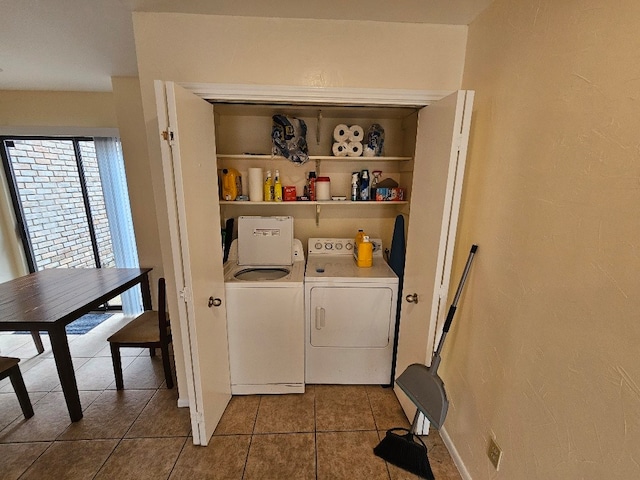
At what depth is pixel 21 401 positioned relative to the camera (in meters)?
1.81

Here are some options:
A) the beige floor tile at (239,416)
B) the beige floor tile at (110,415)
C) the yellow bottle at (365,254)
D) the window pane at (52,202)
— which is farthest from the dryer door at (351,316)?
the window pane at (52,202)

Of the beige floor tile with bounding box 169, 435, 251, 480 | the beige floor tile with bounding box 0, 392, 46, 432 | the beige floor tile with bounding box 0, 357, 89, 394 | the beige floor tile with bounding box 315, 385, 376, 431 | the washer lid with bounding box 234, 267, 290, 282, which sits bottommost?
the beige floor tile with bounding box 0, 357, 89, 394

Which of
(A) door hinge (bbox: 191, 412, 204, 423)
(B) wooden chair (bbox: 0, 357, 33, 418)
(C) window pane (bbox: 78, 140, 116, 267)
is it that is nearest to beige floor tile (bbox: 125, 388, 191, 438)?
(A) door hinge (bbox: 191, 412, 204, 423)

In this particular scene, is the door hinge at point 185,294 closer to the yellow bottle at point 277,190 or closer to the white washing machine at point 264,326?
the white washing machine at point 264,326

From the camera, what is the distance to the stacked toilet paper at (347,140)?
2066 mm

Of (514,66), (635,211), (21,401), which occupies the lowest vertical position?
(21,401)

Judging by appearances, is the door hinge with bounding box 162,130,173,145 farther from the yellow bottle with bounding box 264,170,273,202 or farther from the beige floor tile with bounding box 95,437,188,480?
the beige floor tile with bounding box 95,437,188,480

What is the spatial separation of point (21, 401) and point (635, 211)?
3293mm

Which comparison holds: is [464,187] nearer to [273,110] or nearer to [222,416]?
[273,110]

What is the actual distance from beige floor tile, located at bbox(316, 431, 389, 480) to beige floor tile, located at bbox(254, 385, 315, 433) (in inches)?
5.8

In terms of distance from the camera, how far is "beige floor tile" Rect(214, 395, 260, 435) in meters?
1.74

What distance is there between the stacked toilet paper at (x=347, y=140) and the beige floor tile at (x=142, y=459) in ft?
7.33

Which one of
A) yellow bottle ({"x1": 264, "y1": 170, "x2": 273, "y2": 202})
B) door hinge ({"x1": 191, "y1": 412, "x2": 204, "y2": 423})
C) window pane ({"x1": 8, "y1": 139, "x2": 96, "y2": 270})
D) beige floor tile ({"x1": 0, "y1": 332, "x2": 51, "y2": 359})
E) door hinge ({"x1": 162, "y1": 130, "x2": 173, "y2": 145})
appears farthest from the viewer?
window pane ({"x1": 8, "y1": 139, "x2": 96, "y2": 270})

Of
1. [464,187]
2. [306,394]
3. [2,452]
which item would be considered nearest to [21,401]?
[2,452]
